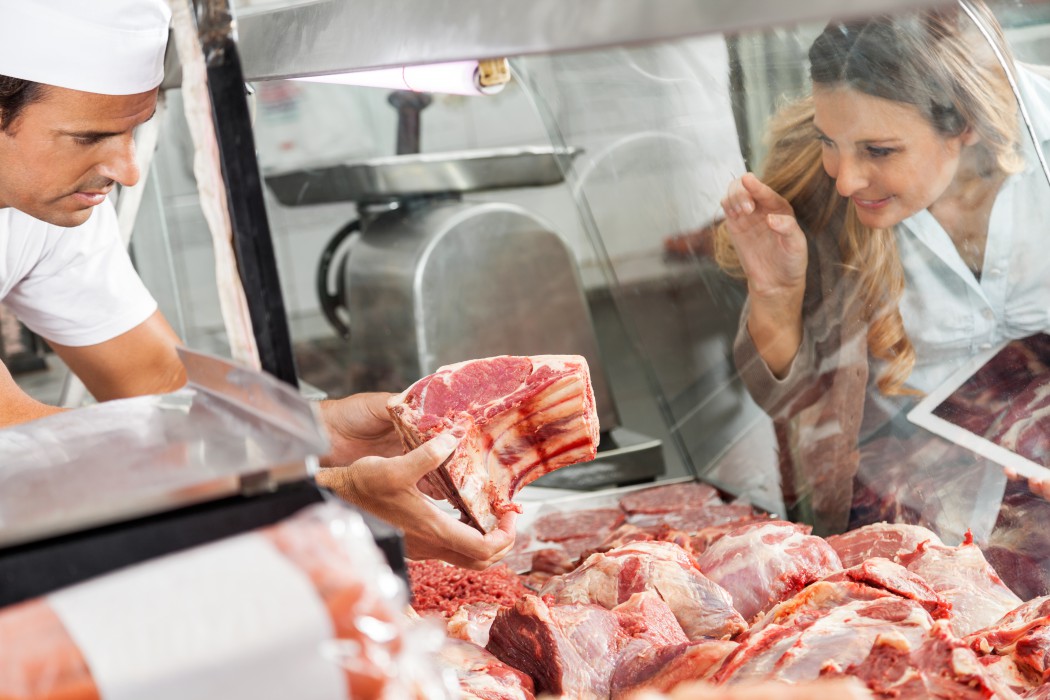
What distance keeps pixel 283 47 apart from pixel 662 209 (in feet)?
3.74

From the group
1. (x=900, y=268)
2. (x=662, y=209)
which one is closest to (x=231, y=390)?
(x=900, y=268)

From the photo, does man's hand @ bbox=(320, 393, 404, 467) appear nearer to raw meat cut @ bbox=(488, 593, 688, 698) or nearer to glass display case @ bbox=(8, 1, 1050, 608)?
raw meat cut @ bbox=(488, 593, 688, 698)

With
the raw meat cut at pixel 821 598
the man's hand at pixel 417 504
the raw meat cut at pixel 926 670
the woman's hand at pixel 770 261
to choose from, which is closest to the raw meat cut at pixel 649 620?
the raw meat cut at pixel 821 598

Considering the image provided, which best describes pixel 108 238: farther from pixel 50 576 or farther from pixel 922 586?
pixel 922 586

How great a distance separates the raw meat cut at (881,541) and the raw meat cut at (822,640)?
0.45 meters

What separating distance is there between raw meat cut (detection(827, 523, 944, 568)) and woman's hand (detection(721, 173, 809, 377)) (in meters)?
0.40

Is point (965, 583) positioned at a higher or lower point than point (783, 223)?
lower

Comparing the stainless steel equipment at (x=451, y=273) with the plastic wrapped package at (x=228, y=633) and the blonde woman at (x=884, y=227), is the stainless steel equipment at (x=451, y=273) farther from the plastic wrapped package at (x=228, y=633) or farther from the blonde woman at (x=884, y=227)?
the plastic wrapped package at (x=228, y=633)

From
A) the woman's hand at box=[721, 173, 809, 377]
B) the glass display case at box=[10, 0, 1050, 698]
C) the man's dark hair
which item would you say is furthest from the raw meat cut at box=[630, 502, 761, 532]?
the man's dark hair

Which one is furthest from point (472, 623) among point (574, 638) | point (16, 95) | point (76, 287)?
point (76, 287)

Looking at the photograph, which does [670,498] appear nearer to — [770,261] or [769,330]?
[769,330]

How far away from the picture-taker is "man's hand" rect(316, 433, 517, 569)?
1.48m

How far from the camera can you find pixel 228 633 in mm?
697

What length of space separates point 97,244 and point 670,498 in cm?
162
